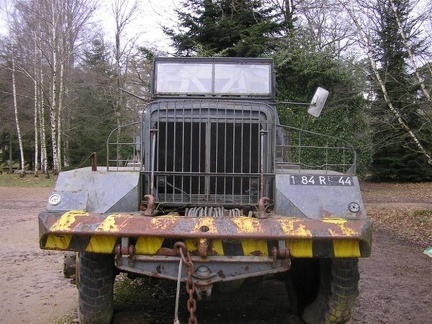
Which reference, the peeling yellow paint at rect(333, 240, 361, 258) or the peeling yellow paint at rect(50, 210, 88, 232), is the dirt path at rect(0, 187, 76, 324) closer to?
the peeling yellow paint at rect(50, 210, 88, 232)

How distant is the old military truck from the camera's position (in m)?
3.74

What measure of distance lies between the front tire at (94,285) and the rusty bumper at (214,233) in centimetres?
45

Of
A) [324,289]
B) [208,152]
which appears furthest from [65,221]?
[324,289]

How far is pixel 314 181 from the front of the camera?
430 cm

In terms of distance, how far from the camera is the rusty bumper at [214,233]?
368 cm

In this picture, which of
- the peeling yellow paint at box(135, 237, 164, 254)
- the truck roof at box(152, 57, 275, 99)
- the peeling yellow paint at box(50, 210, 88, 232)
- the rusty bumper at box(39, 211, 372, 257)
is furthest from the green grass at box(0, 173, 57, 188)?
the peeling yellow paint at box(135, 237, 164, 254)

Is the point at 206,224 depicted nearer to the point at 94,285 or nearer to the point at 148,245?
the point at 148,245

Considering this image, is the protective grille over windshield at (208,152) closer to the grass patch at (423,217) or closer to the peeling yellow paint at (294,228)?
the peeling yellow paint at (294,228)

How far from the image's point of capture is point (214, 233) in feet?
12.0

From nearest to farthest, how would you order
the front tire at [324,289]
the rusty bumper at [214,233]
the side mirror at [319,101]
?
the rusty bumper at [214,233] → the front tire at [324,289] → the side mirror at [319,101]

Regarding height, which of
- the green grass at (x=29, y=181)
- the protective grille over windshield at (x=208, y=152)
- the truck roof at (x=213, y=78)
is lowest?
the green grass at (x=29, y=181)

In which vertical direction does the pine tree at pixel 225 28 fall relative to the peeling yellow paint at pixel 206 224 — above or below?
above

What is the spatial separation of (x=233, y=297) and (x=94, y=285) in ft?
6.58

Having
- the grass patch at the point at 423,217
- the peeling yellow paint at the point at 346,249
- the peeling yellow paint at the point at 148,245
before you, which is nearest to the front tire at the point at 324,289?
the peeling yellow paint at the point at 346,249
